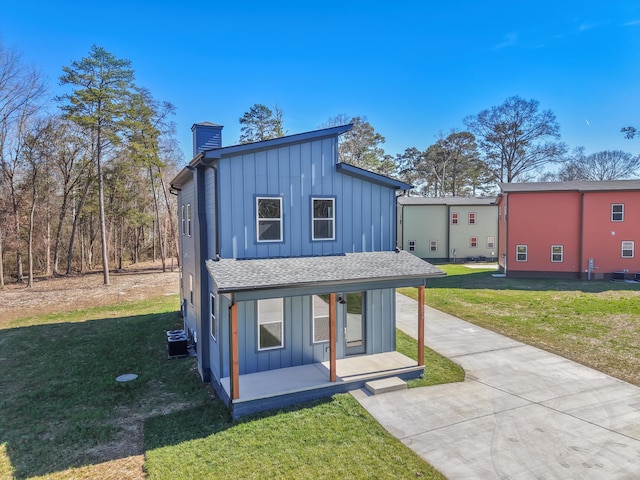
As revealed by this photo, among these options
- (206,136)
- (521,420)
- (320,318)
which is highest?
(206,136)

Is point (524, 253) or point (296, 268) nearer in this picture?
point (296, 268)

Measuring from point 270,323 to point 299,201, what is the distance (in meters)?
2.94

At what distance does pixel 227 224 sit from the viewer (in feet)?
27.1

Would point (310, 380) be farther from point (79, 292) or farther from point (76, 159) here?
point (76, 159)

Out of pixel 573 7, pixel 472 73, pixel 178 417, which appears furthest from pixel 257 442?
A: pixel 472 73

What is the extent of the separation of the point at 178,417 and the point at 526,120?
4238 centimetres

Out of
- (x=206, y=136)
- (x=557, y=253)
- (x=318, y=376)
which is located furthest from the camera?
(x=557, y=253)

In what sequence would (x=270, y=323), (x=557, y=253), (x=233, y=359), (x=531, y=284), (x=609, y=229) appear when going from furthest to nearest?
(x=557, y=253) < (x=609, y=229) < (x=531, y=284) < (x=270, y=323) < (x=233, y=359)

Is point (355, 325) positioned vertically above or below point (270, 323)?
below

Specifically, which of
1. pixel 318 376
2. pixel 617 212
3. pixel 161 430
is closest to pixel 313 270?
pixel 318 376

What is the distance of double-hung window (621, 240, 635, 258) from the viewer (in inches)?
862

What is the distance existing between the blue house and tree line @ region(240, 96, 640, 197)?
1003 inches

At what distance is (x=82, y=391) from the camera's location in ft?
28.1

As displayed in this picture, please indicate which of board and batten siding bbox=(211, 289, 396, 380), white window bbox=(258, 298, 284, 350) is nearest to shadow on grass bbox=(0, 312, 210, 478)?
board and batten siding bbox=(211, 289, 396, 380)
